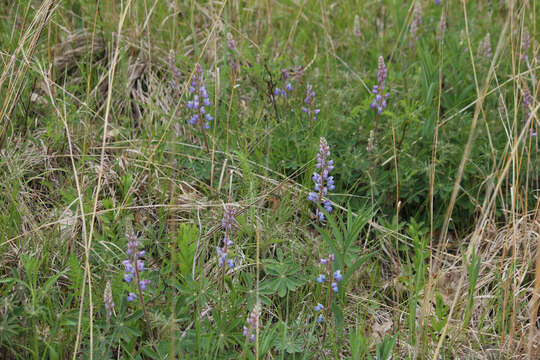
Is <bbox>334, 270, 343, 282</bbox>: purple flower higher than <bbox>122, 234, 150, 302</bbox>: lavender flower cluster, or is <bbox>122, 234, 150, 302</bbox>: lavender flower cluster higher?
<bbox>334, 270, 343, 282</bbox>: purple flower

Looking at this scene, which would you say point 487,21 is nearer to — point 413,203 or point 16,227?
point 413,203

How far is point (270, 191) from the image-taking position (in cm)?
265

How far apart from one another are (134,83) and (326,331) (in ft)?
7.08

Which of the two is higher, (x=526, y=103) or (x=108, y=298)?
(x=526, y=103)

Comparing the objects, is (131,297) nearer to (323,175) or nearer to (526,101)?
(323,175)

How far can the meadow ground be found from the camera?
2.22 m

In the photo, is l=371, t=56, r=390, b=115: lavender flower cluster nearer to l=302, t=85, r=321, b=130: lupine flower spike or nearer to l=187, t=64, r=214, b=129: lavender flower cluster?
l=302, t=85, r=321, b=130: lupine flower spike

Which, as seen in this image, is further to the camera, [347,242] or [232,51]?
[232,51]

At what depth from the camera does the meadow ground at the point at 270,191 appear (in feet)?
7.28

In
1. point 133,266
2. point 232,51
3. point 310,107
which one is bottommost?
point 133,266

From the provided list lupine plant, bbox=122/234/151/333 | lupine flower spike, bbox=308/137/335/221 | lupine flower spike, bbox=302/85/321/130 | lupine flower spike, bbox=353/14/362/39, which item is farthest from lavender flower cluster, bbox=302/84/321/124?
lupine plant, bbox=122/234/151/333

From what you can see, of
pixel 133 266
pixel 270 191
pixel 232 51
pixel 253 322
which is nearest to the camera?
pixel 253 322

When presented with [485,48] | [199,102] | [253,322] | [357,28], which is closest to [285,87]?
[199,102]

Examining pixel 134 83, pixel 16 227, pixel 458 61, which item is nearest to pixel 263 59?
pixel 134 83
